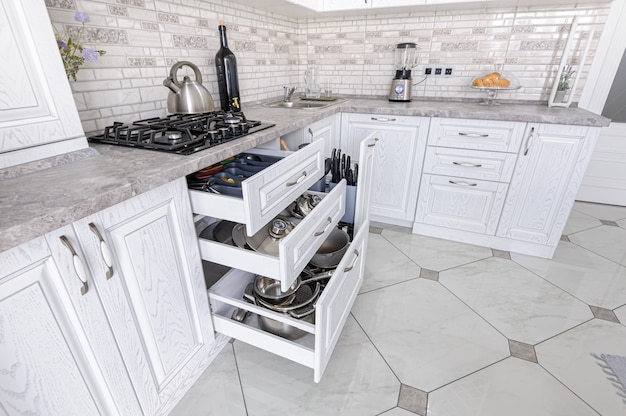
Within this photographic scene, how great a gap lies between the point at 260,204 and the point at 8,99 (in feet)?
2.28

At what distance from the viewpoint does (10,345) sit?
608 mm

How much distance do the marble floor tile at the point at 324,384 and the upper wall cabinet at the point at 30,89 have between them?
1.06 metres

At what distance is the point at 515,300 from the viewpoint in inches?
66.0

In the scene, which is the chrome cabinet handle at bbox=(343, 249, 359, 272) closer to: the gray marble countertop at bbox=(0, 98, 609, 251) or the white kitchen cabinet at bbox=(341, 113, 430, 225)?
the gray marble countertop at bbox=(0, 98, 609, 251)

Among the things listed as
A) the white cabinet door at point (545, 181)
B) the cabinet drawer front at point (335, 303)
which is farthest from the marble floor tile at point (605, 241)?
the cabinet drawer front at point (335, 303)

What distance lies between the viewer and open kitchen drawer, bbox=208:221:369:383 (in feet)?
3.42

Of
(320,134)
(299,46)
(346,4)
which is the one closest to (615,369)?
(320,134)

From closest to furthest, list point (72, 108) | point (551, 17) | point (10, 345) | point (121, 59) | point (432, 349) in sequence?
point (10, 345) → point (72, 108) → point (121, 59) → point (432, 349) → point (551, 17)

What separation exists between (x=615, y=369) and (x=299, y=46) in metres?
2.89

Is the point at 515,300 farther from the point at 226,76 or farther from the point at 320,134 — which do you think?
the point at 226,76

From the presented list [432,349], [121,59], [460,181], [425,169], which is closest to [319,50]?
[425,169]

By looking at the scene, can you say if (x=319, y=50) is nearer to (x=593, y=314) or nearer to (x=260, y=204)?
(x=260, y=204)

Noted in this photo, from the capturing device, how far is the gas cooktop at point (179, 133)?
39.7 inches

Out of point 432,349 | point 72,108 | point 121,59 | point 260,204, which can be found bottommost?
point 432,349
